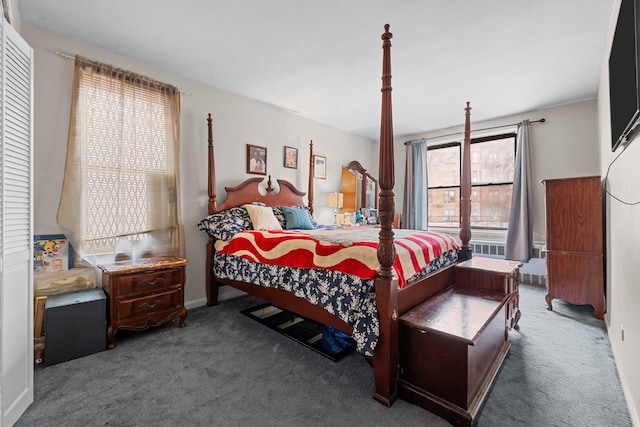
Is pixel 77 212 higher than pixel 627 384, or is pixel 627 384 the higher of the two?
pixel 77 212

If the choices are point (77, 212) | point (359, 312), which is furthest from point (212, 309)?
point (359, 312)

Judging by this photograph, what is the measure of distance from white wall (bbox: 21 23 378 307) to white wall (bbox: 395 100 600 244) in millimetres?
2376

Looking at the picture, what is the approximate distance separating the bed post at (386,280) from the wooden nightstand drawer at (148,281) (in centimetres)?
194

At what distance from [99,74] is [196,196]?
1.42 metres

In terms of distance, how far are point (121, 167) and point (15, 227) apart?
4.34 ft

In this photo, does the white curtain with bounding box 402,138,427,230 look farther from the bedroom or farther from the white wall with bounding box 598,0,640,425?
the white wall with bounding box 598,0,640,425

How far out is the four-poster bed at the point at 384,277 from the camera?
169 cm

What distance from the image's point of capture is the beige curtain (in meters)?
2.47

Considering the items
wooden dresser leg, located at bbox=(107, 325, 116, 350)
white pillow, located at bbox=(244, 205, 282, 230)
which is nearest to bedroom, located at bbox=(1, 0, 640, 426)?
white pillow, located at bbox=(244, 205, 282, 230)

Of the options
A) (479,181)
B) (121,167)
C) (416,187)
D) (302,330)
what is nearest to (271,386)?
(302,330)

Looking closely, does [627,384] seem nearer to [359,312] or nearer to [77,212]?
[359,312]

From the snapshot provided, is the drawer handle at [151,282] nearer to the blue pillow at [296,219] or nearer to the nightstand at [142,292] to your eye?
the nightstand at [142,292]

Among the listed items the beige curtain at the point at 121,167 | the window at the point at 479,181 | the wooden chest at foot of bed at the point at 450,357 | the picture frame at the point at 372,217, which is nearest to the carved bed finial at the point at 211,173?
the beige curtain at the point at 121,167

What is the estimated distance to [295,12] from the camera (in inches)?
83.9
